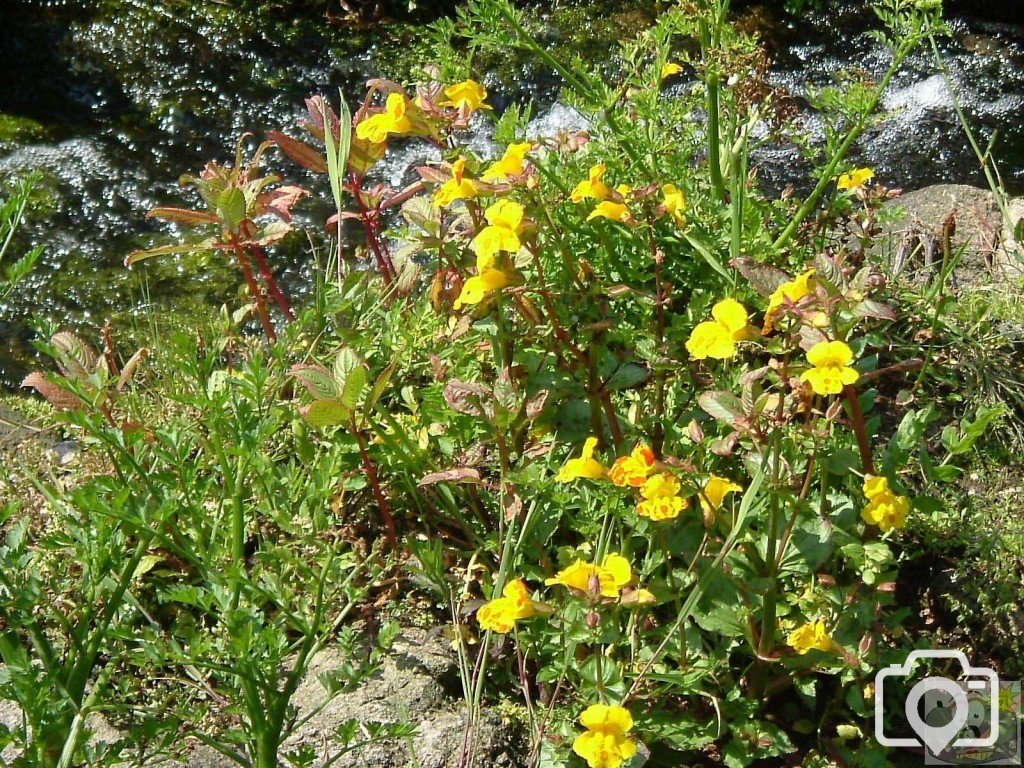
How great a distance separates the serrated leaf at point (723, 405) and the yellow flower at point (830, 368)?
0.17 meters

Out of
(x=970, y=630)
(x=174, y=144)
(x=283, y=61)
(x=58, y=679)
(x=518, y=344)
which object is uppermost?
(x=283, y=61)

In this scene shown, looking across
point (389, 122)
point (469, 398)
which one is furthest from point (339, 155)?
point (469, 398)

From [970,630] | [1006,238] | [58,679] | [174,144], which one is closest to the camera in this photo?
[58,679]

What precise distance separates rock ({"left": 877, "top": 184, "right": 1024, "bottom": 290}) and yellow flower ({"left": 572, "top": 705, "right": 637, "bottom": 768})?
1428 millimetres

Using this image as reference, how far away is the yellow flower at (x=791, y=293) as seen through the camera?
4.30 feet

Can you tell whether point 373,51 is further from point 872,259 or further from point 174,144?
point 872,259

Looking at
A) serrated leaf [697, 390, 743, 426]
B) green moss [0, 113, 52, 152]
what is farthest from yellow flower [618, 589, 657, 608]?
green moss [0, 113, 52, 152]

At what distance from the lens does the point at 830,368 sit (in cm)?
124

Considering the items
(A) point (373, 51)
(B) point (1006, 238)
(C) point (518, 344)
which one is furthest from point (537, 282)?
(A) point (373, 51)

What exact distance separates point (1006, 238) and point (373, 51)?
3.00 m

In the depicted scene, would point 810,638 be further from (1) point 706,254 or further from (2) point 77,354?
(2) point 77,354

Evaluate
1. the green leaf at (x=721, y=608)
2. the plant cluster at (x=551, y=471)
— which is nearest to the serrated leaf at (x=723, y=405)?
the plant cluster at (x=551, y=471)

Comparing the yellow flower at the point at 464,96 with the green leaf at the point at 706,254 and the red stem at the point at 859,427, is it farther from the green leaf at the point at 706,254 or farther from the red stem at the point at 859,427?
the red stem at the point at 859,427

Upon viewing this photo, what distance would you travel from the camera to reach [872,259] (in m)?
2.36
